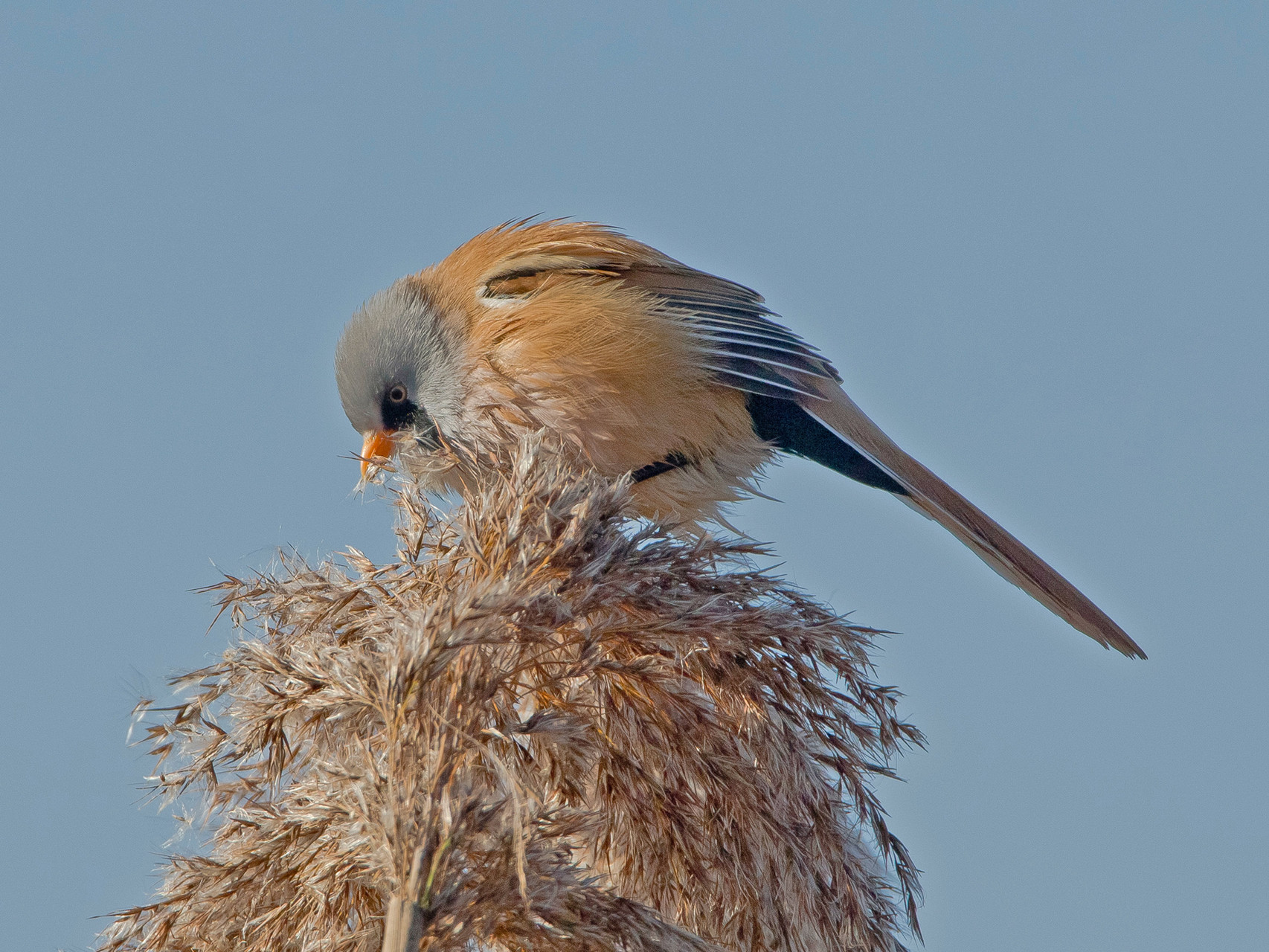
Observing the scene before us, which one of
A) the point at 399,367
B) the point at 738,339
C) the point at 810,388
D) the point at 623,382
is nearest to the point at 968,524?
the point at 810,388

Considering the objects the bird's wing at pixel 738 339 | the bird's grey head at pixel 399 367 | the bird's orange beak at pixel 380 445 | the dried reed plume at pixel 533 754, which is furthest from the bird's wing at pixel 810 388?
the dried reed plume at pixel 533 754

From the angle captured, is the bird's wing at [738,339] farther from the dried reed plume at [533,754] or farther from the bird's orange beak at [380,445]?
the dried reed plume at [533,754]

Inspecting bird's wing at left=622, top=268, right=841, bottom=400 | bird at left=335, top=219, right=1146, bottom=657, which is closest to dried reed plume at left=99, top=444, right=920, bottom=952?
bird at left=335, top=219, right=1146, bottom=657

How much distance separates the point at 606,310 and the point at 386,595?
1.80 metres

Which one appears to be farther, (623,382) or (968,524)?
(968,524)

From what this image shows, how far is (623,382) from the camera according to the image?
388cm

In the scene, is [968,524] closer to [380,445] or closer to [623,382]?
[623,382]

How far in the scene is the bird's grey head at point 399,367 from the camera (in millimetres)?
4000

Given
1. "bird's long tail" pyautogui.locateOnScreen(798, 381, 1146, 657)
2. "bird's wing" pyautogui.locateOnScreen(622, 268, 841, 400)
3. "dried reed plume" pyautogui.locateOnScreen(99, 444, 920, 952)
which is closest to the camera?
"dried reed plume" pyautogui.locateOnScreen(99, 444, 920, 952)

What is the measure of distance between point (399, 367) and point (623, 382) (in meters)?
0.77

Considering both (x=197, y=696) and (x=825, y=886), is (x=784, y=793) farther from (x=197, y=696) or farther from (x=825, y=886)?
(x=197, y=696)

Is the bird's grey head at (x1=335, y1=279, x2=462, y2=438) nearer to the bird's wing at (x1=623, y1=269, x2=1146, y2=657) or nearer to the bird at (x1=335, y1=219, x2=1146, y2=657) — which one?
the bird at (x1=335, y1=219, x2=1146, y2=657)

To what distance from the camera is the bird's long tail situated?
3.79m

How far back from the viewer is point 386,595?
242 centimetres
